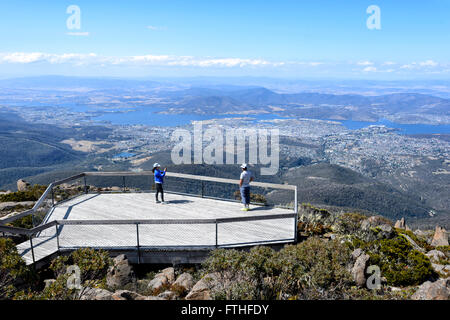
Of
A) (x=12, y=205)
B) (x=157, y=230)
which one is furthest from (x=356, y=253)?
(x=12, y=205)

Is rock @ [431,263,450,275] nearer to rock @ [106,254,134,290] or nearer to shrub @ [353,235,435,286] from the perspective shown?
shrub @ [353,235,435,286]

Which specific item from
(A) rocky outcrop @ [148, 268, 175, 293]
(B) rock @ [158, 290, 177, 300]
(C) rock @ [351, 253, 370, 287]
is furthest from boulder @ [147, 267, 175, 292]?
(C) rock @ [351, 253, 370, 287]

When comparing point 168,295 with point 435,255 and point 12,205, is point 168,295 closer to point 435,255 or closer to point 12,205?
point 435,255

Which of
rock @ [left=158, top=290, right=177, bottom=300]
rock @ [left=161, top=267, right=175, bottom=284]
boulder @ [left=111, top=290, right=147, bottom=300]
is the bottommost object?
rock @ [left=161, top=267, right=175, bottom=284]

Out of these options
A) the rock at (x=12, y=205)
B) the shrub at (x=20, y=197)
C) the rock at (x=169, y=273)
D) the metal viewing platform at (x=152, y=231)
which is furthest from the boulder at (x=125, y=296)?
the shrub at (x=20, y=197)

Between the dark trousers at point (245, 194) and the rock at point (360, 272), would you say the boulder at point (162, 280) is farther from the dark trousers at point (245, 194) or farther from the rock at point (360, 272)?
the rock at point (360, 272)

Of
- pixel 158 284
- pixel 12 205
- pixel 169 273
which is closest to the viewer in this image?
pixel 158 284
